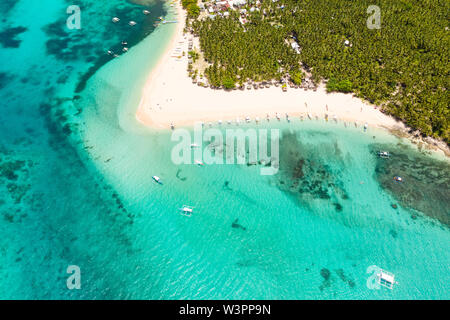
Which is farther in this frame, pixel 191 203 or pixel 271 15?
pixel 271 15

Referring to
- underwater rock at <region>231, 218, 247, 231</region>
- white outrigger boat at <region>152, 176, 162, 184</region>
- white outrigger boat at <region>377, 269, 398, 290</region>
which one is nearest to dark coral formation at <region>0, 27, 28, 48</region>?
white outrigger boat at <region>152, 176, 162, 184</region>

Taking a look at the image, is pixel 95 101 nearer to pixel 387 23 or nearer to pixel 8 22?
pixel 8 22

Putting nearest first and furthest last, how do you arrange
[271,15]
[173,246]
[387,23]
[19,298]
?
[19,298]
[173,246]
[387,23]
[271,15]

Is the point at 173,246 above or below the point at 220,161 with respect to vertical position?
below

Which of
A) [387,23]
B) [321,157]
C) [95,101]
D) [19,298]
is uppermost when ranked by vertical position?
[387,23]

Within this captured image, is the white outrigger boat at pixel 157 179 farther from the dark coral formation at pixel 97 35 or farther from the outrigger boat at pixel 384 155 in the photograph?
the outrigger boat at pixel 384 155

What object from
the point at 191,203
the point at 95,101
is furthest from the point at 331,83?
the point at 95,101

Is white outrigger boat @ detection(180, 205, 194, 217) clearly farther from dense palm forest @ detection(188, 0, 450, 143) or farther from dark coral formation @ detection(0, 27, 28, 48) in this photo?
dark coral formation @ detection(0, 27, 28, 48)

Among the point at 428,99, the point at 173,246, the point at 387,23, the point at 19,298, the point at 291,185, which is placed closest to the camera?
the point at 19,298
